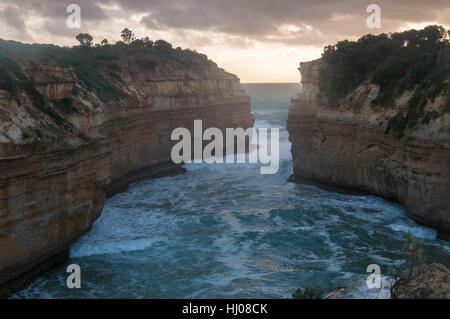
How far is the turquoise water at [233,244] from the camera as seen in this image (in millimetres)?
11180

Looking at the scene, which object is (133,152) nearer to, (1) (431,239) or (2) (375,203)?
(2) (375,203)

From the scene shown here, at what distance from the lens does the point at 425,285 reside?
6.06m

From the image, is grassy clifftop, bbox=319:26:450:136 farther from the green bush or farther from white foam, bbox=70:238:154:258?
white foam, bbox=70:238:154:258

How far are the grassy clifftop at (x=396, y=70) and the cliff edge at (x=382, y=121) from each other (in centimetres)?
4

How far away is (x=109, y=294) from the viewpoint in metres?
10.8

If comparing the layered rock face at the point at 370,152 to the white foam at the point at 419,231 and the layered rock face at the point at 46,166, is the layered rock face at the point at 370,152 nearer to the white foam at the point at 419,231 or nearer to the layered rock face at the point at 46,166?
the white foam at the point at 419,231

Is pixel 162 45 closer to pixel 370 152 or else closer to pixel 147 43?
pixel 147 43

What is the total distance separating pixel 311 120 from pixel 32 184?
16.3 metres

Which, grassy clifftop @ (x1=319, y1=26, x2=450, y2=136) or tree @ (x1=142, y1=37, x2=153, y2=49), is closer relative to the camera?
grassy clifftop @ (x1=319, y1=26, x2=450, y2=136)

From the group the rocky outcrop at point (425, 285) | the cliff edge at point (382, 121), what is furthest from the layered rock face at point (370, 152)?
the rocky outcrop at point (425, 285)

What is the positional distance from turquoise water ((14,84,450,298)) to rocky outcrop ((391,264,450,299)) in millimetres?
4488

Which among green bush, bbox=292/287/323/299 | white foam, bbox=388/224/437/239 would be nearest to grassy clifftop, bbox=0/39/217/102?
green bush, bbox=292/287/323/299

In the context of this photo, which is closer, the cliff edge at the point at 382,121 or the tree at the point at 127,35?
the cliff edge at the point at 382,121

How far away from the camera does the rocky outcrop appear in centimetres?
585
